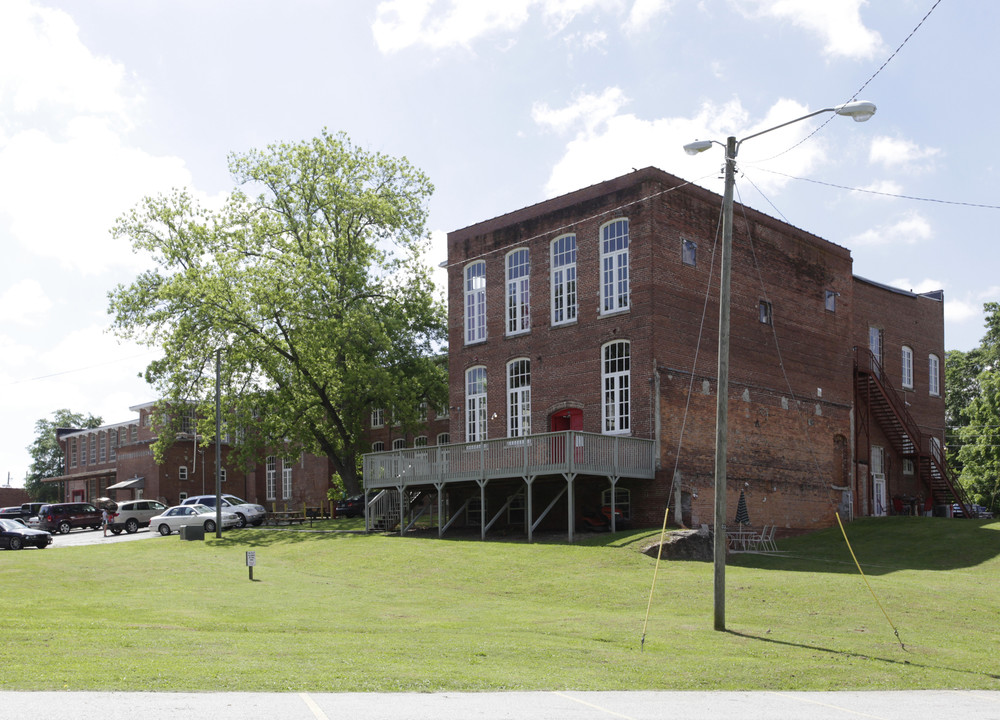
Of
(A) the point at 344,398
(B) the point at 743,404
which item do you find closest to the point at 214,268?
(A) the point at 344,398

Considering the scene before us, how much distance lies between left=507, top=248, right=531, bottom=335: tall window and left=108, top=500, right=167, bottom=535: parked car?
22401mm

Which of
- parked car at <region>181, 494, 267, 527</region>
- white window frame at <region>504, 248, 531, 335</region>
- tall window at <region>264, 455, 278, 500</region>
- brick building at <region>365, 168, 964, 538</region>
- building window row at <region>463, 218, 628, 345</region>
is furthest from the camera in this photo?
tall window at <region>264, 455, 278, 500</region>

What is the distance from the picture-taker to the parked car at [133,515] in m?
47.6

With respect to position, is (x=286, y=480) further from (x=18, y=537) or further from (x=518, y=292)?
(x=518, y=292)

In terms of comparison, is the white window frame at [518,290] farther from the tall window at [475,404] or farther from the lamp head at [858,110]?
the lamp head at [858,110]

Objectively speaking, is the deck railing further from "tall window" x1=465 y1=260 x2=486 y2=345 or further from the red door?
"tall window" x1=465 y1=260 x2=486 y2=345

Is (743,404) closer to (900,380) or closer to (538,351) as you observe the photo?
(538,351)

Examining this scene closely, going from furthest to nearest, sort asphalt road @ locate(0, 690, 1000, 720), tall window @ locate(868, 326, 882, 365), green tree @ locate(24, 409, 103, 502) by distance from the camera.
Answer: green tree @ locate(24, 409, 103, 502), tall window @ locate(868, 326, 882, 365), asphalt road @ locate(0, 690, 1000, 720)

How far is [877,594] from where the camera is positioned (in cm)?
2055

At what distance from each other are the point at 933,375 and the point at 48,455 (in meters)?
87.5

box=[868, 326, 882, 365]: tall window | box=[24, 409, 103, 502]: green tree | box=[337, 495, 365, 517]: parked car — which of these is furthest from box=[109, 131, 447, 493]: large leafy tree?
box=[24, 409, 103, 502]: green tree

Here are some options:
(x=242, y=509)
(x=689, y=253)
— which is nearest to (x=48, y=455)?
(x=242, y=509)

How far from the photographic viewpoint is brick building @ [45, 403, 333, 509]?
198 ft

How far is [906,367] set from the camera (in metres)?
46.2
